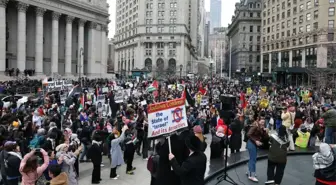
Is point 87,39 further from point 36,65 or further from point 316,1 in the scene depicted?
point 316,1

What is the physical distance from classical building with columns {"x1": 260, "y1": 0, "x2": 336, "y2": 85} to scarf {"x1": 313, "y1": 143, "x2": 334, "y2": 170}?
46.3 metres

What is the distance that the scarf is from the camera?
21.4 feet

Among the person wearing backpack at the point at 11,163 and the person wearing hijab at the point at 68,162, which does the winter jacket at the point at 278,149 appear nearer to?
the person wearing hijab at the point at 68,162

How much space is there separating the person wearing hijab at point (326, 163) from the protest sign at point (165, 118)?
3145 millimetres

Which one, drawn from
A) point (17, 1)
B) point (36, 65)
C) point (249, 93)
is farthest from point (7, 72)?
point (249, 93)

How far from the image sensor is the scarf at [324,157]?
653cm

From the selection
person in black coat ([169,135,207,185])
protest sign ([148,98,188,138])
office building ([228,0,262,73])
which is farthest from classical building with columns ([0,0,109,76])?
office building ([228,0,262,73])

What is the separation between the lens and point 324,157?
21.6ft

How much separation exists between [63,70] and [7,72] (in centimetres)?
1392

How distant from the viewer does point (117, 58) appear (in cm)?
15075

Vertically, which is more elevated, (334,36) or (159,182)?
(334,36)

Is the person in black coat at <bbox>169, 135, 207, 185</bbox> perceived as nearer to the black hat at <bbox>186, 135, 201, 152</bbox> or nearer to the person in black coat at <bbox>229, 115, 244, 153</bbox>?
the black hat at <bbox>186, 135, 201, 152</bbox>

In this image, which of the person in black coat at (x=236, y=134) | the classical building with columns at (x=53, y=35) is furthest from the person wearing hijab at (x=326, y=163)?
the classical building with columns at (x=53, y=35)

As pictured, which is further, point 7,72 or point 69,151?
point 7,72
